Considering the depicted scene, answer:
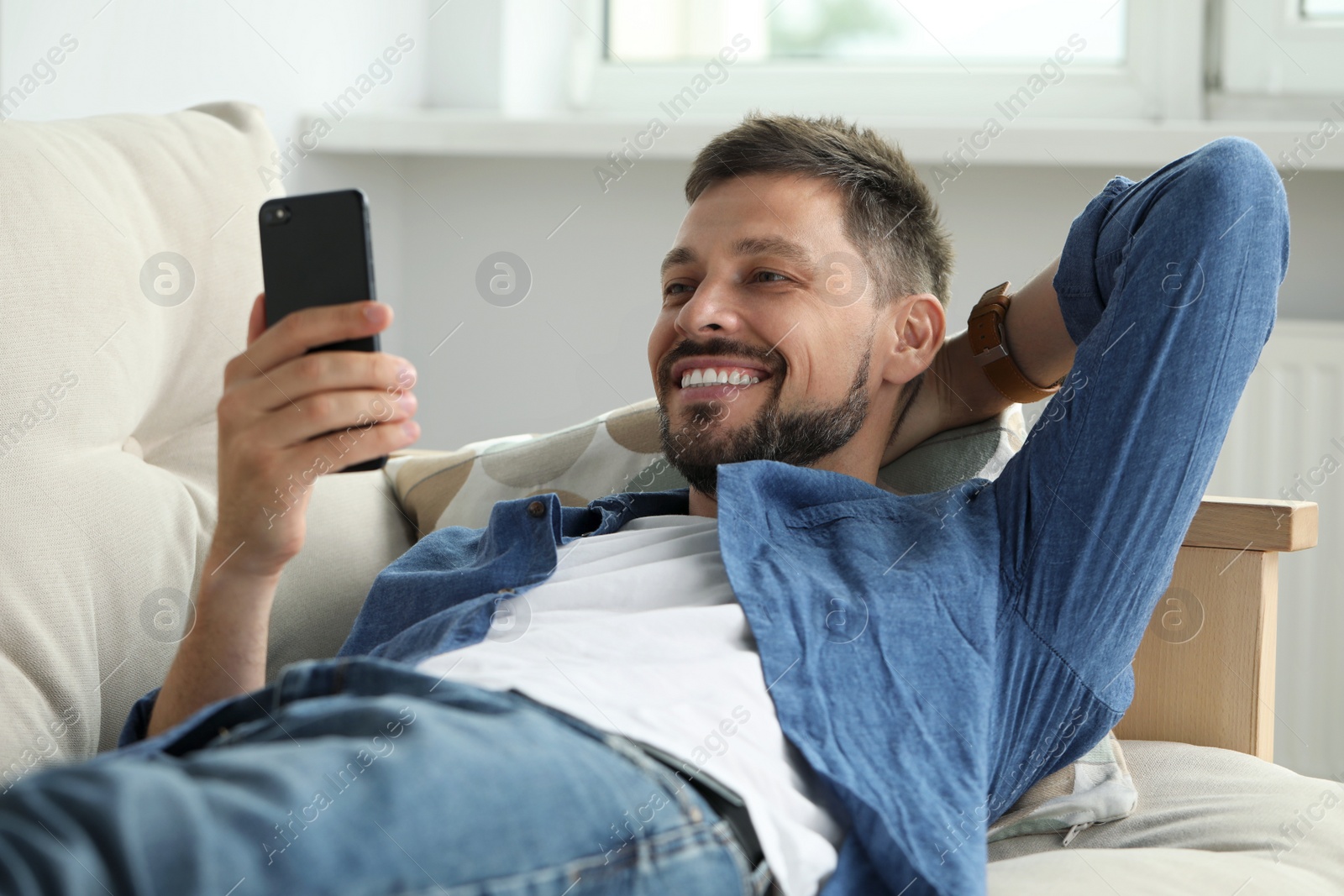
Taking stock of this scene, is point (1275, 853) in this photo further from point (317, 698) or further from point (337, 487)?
point (337, 487)

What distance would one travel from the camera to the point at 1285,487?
1.65 m

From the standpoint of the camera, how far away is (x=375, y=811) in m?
0.54

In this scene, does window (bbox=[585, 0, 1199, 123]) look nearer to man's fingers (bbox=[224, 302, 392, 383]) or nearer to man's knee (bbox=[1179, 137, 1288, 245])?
man's knee (bbox=[1179, 137, 1288, 245])

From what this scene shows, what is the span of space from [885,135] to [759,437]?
0.89 meters

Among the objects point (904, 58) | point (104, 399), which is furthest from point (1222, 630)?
point (904, 58)

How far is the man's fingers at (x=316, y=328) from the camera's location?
0.66 metres

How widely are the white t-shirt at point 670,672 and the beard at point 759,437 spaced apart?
11 cm

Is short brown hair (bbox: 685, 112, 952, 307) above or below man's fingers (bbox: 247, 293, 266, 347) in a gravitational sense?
above

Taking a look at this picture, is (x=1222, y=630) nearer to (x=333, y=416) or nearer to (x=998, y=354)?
(x=998, y=354)

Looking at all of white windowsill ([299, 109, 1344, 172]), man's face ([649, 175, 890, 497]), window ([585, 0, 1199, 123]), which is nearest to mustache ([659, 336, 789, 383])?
man's face ([649, 175, 890, 497])

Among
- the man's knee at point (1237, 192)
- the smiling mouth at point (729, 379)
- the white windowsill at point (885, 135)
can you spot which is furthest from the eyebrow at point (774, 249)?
the white windowsill at point (885, 135)

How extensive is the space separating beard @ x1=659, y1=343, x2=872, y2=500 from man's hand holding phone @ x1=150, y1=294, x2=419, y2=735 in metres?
0.37

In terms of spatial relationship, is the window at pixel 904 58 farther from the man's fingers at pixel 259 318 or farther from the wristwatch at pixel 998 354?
the man's fingers at pixel 259 318

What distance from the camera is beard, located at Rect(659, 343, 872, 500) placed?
1003 millimetres
